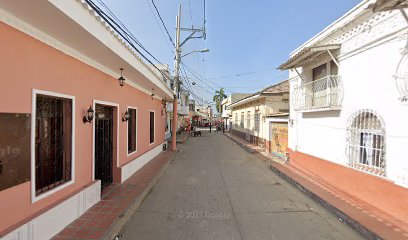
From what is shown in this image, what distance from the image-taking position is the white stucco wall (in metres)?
4.34

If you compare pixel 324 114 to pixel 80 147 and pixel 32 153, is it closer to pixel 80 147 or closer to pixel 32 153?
pixel 80 147

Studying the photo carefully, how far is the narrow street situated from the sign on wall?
6.44ft

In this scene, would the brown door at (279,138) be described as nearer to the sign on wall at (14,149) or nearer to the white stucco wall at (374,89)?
the white stucco wall at (374,89)

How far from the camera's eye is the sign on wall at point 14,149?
288 centimetres

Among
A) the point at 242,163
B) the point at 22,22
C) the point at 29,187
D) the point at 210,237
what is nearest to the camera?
the point at 22,22

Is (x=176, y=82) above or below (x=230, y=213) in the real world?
Answer: above

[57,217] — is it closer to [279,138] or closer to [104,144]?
[104,144]

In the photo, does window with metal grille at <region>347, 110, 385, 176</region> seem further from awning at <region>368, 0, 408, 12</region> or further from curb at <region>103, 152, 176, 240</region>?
curb at <region>103, 152, 176, 240</region>

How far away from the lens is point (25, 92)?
10.6 feet

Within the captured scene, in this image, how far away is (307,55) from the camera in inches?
269

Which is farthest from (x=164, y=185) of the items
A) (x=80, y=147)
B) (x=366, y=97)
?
(x=366, y=97)

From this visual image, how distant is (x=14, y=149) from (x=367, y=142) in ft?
22.4

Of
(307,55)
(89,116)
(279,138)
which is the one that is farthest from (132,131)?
(279,138)

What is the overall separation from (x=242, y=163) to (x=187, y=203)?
6015 millimetres
